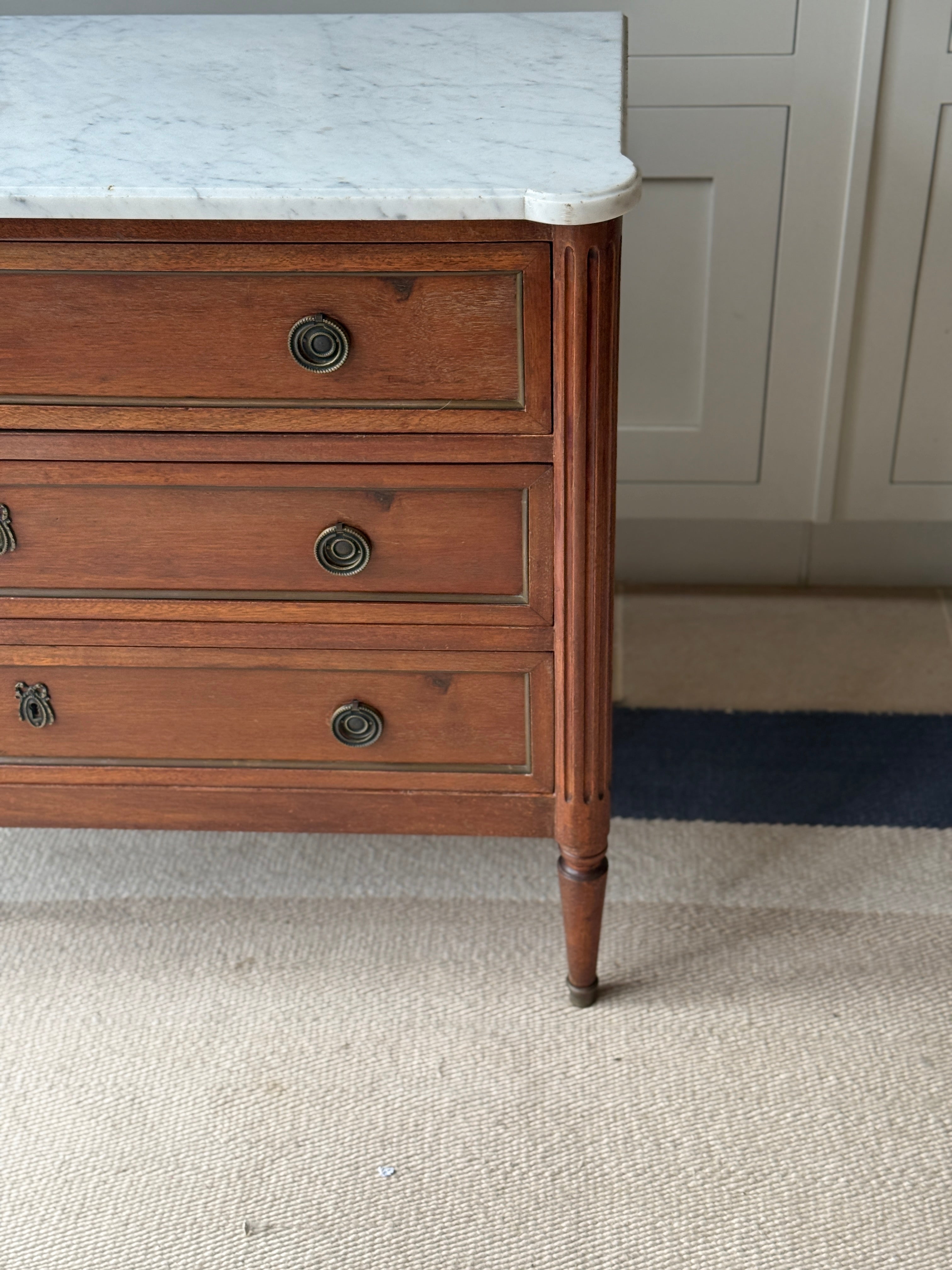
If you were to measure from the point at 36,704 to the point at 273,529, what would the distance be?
0.33 meters

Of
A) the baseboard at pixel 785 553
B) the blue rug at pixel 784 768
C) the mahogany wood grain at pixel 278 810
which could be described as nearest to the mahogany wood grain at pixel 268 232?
the mahogany wood grain at pixel 278 810

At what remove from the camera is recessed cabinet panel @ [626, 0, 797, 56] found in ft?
5.27

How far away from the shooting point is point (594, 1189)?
1177 millimetres

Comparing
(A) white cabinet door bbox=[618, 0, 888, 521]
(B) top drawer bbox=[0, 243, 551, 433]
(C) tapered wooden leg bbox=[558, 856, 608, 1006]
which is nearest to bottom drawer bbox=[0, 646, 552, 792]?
(C) tapered wooden leg bbox=[558, 856, 608, 1006]

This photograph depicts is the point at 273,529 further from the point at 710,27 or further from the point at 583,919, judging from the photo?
the point at 710,27

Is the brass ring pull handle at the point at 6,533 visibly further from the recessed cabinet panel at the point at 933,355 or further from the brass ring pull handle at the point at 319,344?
the recessed cabinet panel at the point at 933,355

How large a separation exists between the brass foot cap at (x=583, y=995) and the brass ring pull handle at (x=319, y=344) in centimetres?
74

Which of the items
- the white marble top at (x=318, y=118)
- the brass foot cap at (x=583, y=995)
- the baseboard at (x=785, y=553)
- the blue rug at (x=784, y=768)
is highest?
the white marble top at (x=318, y=118)

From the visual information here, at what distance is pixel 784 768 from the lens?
5.58ft

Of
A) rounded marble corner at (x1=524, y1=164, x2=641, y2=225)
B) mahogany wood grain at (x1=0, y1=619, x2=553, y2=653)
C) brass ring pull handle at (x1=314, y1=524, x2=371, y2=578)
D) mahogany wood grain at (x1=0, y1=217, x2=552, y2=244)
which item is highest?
rounded marble corner at (x1=524, y1=164, x2=641, y2=225)

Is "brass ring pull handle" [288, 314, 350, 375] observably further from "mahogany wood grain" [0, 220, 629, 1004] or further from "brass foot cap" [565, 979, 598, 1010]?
"brass foot cap" [565, 979, 598, 1010]

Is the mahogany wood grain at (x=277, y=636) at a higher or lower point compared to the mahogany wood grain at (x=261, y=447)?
lower

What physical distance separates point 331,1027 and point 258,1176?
0.62 ft

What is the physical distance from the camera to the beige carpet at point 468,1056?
3.76ft
